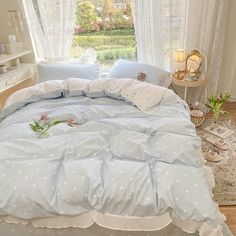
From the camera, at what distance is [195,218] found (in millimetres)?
1048

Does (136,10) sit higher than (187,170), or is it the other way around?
(136,10)

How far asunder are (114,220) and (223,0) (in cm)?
244

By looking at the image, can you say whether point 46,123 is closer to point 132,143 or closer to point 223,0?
point 132,143

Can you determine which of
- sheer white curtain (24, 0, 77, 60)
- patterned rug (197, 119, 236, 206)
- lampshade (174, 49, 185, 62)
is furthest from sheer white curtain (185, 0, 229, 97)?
sheer white curtain (24, 0, 77, 60)

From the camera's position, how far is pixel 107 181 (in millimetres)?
1162

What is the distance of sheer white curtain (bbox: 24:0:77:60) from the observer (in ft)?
8.80

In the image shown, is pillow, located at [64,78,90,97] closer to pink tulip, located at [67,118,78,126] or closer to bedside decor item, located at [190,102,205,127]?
pink tulip, located at [67,118,78,126]

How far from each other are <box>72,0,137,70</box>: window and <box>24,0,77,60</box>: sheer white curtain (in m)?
0.17

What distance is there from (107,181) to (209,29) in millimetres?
2207

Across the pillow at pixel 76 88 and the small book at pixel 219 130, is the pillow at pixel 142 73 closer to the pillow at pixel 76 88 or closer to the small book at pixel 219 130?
the pillow at pixel 76 88

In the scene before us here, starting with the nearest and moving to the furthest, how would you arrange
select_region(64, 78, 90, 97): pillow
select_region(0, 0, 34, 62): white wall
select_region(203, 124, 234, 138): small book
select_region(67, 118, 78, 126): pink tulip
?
1. select_region(67, 118, 78, 126): pink tulip
2. select_region(64, 78, 90, 97): pillow
3. select_region(203, 124, 234, 138): small book
4. select_region(0, 0, 34, 62): white wall

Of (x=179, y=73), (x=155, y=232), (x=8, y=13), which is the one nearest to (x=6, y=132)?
(x=155, y=232)

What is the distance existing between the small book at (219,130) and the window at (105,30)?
1.18 m

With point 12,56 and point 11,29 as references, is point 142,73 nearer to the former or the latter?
point 12,56
